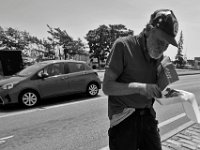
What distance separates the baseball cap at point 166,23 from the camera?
160 centimetres

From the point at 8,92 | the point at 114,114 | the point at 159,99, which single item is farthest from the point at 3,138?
the point at 159,99

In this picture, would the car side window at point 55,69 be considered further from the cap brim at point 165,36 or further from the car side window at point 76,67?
the cap brim at point 165,36

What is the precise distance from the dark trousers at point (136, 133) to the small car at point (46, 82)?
5767 mm

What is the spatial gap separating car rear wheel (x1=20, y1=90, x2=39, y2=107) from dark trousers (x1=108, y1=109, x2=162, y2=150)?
5.76 metres

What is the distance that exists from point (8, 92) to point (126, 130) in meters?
5.86

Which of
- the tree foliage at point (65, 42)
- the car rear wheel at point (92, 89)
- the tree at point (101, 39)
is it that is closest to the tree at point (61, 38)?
the tree foliage at point (65, 42)

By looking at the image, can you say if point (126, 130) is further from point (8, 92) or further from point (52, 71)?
point (52, 71)

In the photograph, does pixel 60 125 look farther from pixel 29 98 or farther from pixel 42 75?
pixel 42 75

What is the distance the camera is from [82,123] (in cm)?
519

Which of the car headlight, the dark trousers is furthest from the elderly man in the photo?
the car headlight

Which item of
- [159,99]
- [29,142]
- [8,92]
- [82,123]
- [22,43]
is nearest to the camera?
[159,99]

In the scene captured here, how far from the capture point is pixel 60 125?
199 inches

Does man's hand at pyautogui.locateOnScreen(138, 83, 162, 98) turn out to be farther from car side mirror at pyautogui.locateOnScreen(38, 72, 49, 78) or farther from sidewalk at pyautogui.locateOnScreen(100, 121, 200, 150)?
car side mirror at pyautogui.locateOnScreen(38, 72, 49, 78)

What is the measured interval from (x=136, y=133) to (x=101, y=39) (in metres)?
64.4
